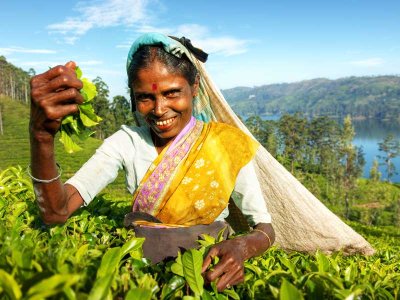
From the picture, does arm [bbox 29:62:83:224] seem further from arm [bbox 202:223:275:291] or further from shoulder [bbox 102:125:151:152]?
arm [bbox 202:223:275:291]

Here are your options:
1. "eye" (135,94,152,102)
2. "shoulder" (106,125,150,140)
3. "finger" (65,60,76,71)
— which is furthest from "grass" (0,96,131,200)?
"finger" (65,60,76,71)

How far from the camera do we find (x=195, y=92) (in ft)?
8.70

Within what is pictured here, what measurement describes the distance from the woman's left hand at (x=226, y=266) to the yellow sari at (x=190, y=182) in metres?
0.59

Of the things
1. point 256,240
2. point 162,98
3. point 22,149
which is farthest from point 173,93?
point 22,149

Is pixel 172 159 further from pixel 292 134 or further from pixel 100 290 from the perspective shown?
pixel 292 134

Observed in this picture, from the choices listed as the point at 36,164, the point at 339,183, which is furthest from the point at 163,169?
the point at 339,183

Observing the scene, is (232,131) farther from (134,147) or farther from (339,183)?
(339,183)

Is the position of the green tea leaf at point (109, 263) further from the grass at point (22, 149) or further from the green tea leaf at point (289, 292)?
the grass at point (22, 149)

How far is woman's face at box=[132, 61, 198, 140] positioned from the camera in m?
2.18

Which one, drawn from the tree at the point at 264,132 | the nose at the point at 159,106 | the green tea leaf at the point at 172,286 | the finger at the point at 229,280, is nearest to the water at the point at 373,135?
the tree at the point at 264,132

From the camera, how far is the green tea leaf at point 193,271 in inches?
49.7

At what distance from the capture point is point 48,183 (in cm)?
168

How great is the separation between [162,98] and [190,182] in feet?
1.73

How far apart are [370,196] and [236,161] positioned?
63381mm
